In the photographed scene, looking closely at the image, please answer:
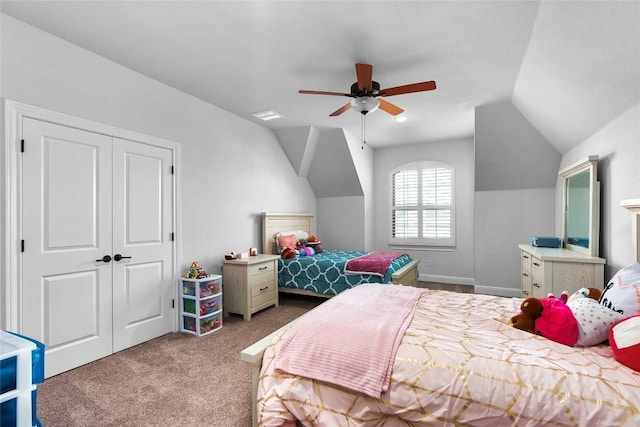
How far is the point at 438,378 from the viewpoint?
4.72 ft

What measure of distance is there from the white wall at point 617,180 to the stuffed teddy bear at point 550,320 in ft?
3.88

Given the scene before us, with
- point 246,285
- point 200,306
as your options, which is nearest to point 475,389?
point 200,306

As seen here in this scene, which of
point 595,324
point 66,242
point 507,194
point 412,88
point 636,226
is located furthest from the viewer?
point 507,194

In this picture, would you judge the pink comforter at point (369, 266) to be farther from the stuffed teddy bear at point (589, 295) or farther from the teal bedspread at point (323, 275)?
the stuffed teddy bear at point (589, 295)

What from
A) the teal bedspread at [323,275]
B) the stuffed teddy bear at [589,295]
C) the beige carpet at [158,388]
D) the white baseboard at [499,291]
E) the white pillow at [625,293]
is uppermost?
the white pillow at [625,293]

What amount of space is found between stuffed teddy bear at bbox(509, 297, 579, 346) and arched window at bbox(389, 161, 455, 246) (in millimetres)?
4324

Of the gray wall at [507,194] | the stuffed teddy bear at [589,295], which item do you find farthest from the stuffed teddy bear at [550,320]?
the gray wall at [507,194]

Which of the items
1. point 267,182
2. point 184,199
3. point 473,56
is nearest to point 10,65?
point 184,199

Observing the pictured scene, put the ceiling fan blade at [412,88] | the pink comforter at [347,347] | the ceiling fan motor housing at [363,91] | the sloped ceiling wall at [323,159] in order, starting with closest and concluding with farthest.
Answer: the pink comforter at [347,347], the ceiling fan blade at [412,88], the ceiling fan motor housing at [363,91], the sloped ceiling wall at [323,159]

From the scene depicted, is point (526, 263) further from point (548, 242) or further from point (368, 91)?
point (368, 91)

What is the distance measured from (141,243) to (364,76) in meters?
2.71

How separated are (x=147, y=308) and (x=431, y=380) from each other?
9.69 feet

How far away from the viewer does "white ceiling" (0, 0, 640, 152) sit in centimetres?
218

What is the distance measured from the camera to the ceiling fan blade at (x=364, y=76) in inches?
107
